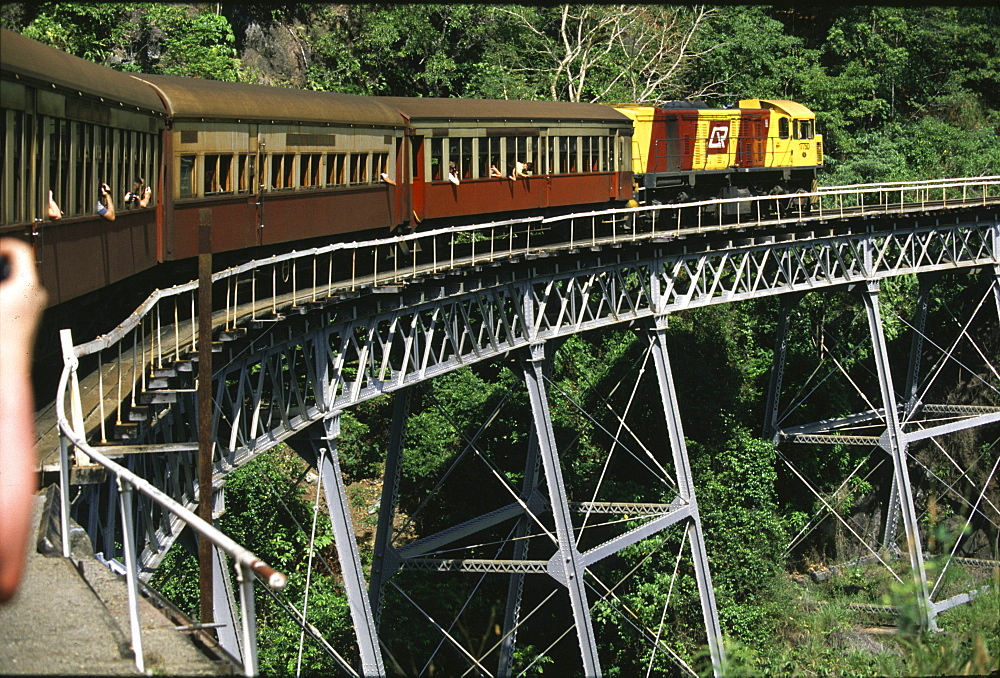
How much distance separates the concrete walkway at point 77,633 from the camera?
664 centimetres

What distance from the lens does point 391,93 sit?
127 feet

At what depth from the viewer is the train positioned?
37.4 feet

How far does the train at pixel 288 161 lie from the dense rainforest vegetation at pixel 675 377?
161 inches

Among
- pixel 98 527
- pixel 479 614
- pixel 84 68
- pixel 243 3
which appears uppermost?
pixel 243 3

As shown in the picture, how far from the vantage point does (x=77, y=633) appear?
7.10 meters

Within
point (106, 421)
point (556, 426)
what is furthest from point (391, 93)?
point (106, 421)

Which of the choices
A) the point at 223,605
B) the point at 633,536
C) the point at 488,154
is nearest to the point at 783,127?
the point at 488,154

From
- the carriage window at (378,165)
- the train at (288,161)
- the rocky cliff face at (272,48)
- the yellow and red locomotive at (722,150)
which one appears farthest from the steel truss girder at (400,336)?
the rocky cliff face at (272,48)

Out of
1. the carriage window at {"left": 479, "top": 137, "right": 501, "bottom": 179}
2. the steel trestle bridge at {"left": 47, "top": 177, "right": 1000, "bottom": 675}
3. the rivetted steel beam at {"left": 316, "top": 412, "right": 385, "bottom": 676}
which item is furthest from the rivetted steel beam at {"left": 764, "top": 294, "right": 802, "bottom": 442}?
the rivetted steel beam at {"left": 316, "top": 412, "right": 385, "bottom": 676}

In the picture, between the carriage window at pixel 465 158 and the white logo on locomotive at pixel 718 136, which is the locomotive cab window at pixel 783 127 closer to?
the white logo on locomotive at pixel 718 136

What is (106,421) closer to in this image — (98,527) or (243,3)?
(98,527)

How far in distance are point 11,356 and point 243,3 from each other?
37.2 metres

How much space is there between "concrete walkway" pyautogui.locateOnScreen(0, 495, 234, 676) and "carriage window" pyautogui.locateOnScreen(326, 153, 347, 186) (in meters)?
11.3

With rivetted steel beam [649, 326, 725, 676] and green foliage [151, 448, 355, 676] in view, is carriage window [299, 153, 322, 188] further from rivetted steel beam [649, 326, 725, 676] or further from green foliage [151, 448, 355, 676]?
green foliage [151, 448, 355, 676]
